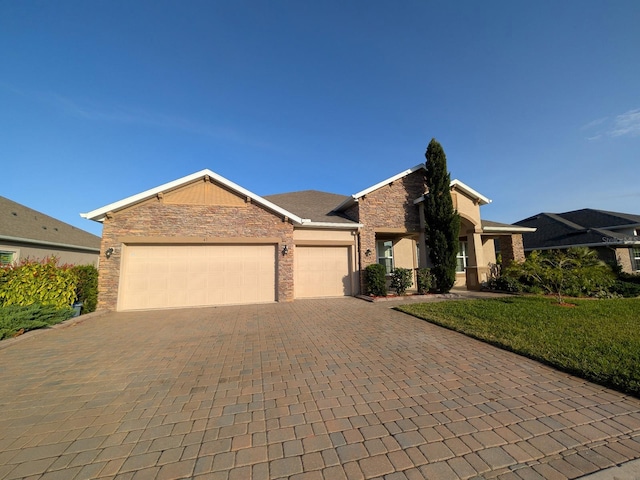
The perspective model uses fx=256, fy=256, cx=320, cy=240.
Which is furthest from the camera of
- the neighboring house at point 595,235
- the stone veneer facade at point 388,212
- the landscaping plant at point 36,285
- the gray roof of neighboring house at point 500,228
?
the neighboring house at point 595,235

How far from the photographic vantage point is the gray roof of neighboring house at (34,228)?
1274cm

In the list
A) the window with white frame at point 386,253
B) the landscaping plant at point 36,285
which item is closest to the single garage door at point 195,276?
the landscaping plant at point 36,285

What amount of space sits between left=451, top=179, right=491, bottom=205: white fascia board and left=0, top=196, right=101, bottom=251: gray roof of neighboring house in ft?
71.5

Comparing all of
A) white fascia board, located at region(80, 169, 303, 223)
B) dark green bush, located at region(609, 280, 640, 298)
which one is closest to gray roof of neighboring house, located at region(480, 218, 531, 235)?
dark green bush, located at region(609, 280, 640, 298)

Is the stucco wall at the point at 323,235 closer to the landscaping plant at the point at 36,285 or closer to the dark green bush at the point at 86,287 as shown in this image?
the dark green bush at the point at 86,287

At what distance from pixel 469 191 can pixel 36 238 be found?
23.4 metres

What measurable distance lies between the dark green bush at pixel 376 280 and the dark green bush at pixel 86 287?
34.7 feet

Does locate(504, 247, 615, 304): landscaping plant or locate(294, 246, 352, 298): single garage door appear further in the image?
locate(294, 246, 352, 298): single garage door

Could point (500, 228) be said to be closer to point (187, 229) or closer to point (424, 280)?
point (424, 280)

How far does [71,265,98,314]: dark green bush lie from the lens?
28.5 feet

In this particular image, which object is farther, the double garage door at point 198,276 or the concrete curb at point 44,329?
the double garage door at point 198,276

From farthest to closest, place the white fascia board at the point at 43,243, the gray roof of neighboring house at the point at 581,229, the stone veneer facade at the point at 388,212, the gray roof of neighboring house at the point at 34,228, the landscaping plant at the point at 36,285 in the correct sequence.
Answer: the gray roof of neighboring house at the point at 581,229 → the gray roof of neighboring house at the point at 34,228 → the stone veneer facade at the point at 388,212 → the white fascia board at the point at 43,243 → the landscaping plant at the point at 36,285

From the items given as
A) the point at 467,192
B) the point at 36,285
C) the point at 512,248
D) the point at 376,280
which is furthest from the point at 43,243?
the point at 512,248

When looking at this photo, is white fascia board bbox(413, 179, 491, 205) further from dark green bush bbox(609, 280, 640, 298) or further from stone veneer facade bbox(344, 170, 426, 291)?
dark green bush bbox(609, 280, 640, 298)
